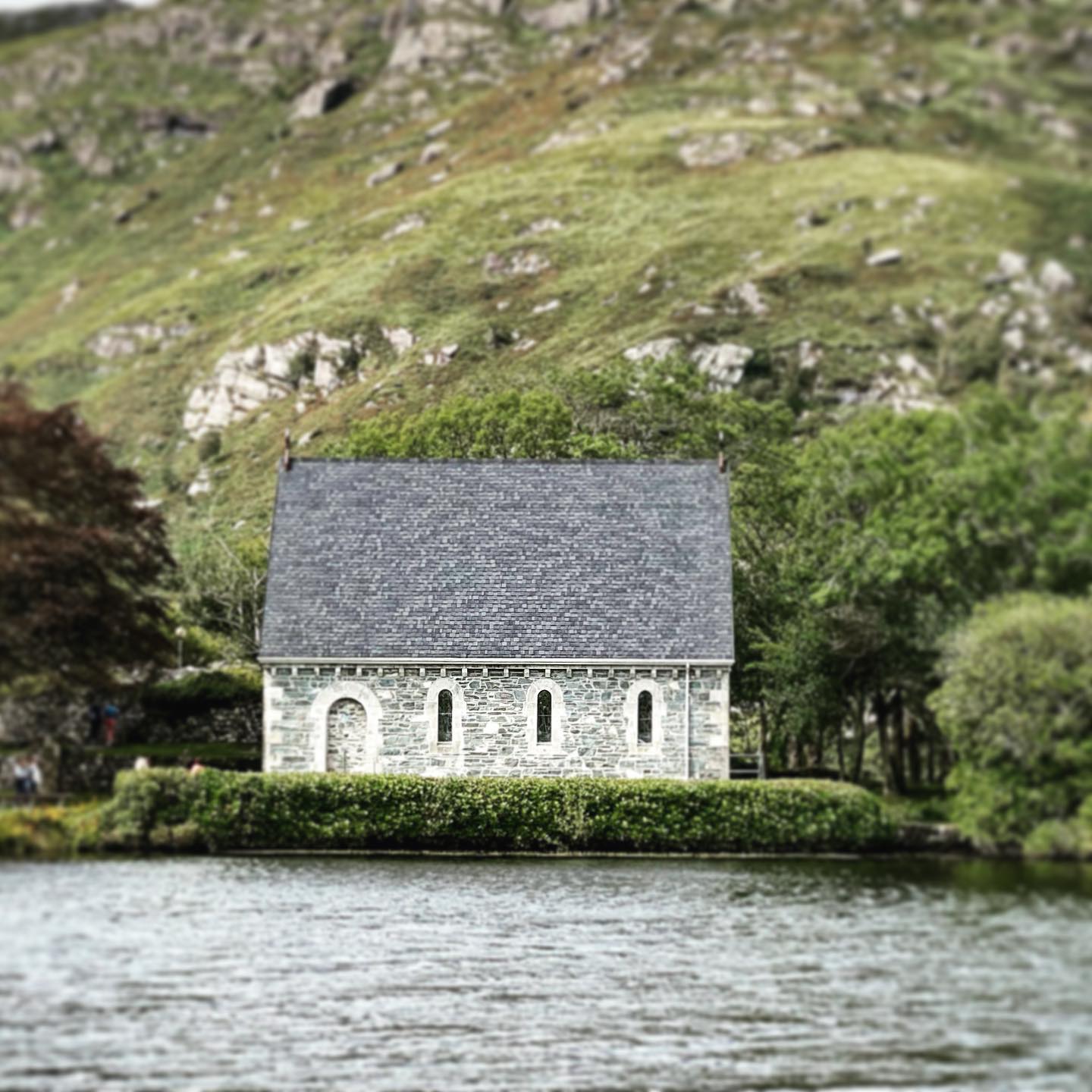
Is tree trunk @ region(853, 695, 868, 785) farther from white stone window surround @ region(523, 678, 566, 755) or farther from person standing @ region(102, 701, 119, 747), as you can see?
person standing @ region(102, 701, 119, 747)

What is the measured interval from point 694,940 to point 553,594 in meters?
22.4

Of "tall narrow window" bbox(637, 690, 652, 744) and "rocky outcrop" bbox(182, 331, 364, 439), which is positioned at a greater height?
"rocky outcrop" bbox(182, 331, 364, 439)

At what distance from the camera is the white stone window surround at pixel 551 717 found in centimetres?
5384

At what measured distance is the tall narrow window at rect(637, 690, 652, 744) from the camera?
177 ft

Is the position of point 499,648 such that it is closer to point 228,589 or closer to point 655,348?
point 228,589

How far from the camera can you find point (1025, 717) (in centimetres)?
4312

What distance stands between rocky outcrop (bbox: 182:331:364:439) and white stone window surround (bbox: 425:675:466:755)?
85.0 m

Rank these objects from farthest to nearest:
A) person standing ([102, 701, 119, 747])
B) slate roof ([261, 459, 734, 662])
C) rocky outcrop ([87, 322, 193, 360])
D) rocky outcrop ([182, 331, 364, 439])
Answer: rocky outcrop ([87, 322, 193, 360]) → rocky outcrop ([182, 331, 364, 439]) → person standing ([102, 701, 119, 747]) → slate roof ([261, 459, 734, 662])

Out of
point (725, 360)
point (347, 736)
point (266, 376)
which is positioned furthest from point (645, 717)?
point (266, 376)

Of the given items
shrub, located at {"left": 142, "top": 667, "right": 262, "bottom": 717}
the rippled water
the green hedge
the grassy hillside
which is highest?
the grassy hillside

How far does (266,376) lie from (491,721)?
95.9 metres

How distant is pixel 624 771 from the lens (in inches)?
2116

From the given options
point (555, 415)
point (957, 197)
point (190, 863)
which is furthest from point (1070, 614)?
point (957, 197)

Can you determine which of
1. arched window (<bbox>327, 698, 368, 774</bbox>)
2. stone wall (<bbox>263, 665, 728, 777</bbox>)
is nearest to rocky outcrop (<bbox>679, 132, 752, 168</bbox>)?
Result: stone wall (<bbox>263, 665, 728, 777</bbox>)
